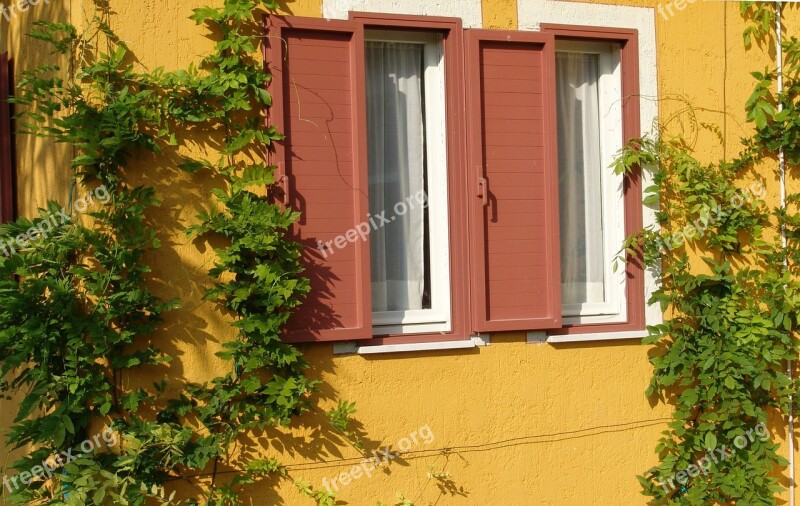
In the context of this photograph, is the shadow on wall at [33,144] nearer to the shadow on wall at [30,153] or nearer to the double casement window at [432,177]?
the shadow on wall at [30,153]

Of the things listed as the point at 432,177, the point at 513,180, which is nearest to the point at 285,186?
the point at 432,177

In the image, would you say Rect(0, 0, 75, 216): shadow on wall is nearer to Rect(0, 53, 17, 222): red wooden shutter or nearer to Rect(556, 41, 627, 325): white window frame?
Rect(0, 53, 17, 222): red wooden shutter

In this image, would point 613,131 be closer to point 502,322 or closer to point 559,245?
point 559,245

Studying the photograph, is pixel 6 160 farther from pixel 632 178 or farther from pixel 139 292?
pixel 632 178

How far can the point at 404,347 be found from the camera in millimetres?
5172

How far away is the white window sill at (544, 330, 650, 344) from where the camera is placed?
5.50 metres

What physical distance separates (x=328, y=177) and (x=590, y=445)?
227 cm

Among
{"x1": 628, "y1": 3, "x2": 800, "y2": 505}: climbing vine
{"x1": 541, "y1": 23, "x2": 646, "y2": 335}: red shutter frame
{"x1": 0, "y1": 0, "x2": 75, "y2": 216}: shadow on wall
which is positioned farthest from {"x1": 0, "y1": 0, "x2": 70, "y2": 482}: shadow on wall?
{"x1": 628, "y1": 3, "x2": 800, "y2": 505}: climbing vine

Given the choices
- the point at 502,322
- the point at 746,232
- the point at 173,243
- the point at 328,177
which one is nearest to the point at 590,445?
the point at 502,322

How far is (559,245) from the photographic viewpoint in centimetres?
561

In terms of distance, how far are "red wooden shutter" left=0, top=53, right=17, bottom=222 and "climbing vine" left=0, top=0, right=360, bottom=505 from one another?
120cm

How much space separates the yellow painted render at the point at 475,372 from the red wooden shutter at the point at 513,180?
17 cm

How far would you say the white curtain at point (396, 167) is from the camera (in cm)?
538

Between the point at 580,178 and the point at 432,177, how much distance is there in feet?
3.37
